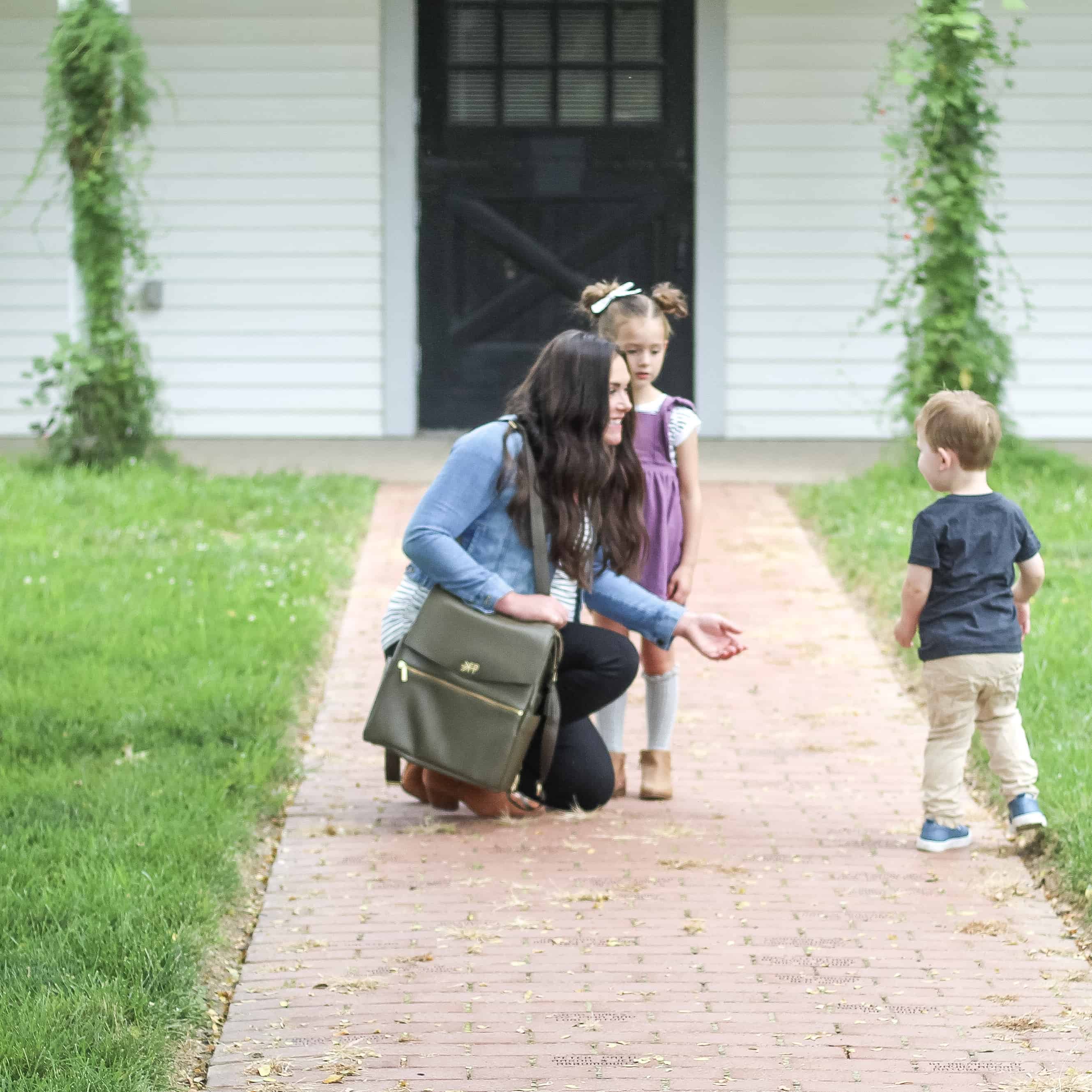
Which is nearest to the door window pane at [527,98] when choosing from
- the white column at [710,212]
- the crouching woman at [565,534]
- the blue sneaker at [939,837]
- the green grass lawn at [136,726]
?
the white column at [710,212]

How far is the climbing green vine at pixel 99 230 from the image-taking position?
9.80 meters

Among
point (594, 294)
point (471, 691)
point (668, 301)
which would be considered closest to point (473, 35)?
point (594, 294)

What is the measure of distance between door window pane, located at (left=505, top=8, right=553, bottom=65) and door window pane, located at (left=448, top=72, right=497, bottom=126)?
9.0 inches

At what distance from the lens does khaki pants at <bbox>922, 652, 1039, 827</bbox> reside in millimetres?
4625

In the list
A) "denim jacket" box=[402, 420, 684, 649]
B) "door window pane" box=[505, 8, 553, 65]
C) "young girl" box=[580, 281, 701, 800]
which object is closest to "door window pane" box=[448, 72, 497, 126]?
"door window pane" box=[505, 8, 553, 65]

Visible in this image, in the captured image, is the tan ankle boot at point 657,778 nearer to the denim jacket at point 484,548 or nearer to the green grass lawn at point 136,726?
the denim jacket at point 484,548

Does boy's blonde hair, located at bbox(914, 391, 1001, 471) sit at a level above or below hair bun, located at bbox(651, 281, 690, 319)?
below

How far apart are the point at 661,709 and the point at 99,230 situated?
19.8 feet

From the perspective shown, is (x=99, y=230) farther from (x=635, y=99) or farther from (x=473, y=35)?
(x=635, y=99)

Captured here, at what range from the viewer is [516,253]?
12.2m

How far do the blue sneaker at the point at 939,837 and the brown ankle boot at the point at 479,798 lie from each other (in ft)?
3.64

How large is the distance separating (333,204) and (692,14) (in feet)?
9.18

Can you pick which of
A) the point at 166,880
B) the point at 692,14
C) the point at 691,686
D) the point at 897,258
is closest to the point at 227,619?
the point at 691,686

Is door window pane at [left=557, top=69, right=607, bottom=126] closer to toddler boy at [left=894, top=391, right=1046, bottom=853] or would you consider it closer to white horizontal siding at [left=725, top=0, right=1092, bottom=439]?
white horizontal siding at [left=725, top=0, right=1092, bottom=439]
